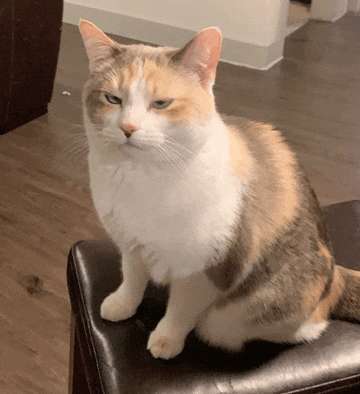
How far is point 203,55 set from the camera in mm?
812

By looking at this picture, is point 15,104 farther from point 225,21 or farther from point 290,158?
point 290,158

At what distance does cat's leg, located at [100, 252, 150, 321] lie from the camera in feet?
3.12

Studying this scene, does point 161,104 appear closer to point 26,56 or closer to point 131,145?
point 131,145

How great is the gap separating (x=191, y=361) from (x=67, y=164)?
1.50 m

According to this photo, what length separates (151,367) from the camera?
0.89m

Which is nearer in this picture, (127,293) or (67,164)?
(127,293)

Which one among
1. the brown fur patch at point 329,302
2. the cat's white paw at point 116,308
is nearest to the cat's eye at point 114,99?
the cat's white paw at point 116,308

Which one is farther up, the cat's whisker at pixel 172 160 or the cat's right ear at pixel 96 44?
the cat's right ear at pixel 96 44

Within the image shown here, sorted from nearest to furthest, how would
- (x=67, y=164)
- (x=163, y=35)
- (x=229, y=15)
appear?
(x=67, y=164) < (x=229, y=15) < (x=163, y=35)

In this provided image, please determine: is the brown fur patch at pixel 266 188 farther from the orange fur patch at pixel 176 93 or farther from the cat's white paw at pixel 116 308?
the cat's white paw at pixel 116 308

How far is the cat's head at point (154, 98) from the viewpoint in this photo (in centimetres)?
78

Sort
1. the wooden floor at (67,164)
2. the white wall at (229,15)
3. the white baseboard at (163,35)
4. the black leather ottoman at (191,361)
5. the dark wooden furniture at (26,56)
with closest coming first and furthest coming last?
the black leather ottoman at (191,361) → the wooden floor at (67,164) → the dark wooden furniture at (26,56) → the white wall at (229,15) → the white baseboard at (163,35)

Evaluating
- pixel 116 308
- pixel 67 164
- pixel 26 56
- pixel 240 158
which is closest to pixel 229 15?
pixel 26 56

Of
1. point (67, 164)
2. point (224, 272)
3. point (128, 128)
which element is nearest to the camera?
point (128, 128)
